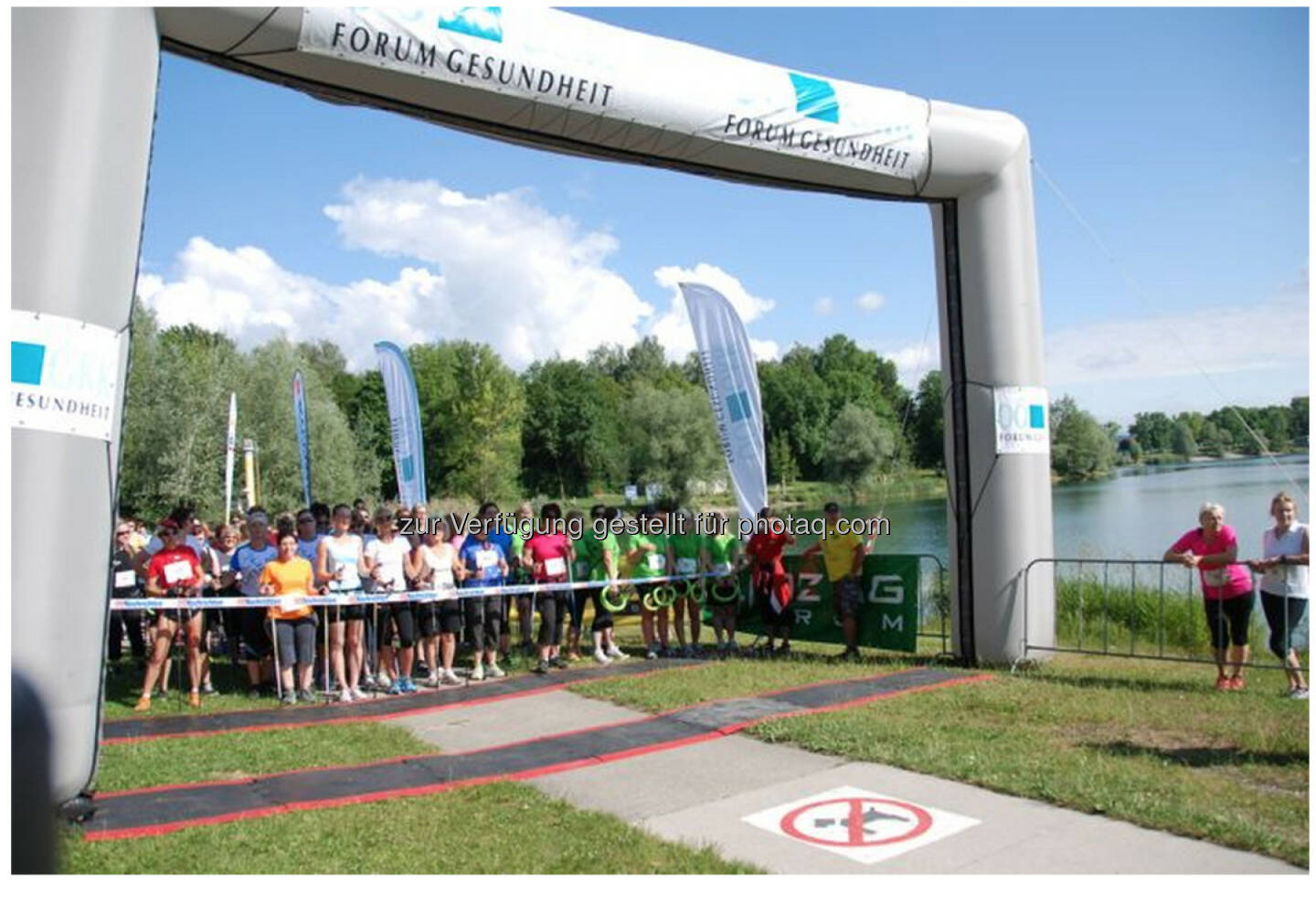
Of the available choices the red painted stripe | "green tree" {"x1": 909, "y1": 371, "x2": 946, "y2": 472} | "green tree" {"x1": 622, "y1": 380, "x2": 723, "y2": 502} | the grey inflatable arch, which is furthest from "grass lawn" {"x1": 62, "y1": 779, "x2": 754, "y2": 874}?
"green tree" {"x1": 622, "y1": 380, "x2": 723, "y2": 502}

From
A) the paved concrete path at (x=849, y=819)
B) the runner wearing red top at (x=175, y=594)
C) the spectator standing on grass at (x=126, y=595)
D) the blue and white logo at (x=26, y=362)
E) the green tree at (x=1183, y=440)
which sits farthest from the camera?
the green tree at (x=1183, y=440)

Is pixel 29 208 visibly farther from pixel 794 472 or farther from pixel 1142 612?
pixel 794 472

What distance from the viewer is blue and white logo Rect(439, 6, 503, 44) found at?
7035 mm

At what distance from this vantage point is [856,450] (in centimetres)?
6016

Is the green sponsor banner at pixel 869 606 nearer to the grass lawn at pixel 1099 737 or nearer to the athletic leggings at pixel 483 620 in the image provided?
the grass lawn at pixel 1099 737

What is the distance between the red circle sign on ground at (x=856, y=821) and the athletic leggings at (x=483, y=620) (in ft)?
16.7

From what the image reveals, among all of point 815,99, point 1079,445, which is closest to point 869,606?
point 815,99

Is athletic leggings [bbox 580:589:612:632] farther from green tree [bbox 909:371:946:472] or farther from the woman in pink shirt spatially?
green tree [bbox 909:371:946:472]

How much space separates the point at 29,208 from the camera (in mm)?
5395

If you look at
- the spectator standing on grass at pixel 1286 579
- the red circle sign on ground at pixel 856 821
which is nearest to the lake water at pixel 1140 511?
the spectator standing on grass at pixel 1286 579

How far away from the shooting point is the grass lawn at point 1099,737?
17.1 feet

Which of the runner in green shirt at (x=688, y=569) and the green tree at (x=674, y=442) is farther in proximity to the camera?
the green tree at (x=674, y=442)

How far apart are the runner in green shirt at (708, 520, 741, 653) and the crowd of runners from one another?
0.02 m

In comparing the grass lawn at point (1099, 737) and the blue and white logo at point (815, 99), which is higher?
the blue and white logo at point (815, 99)
